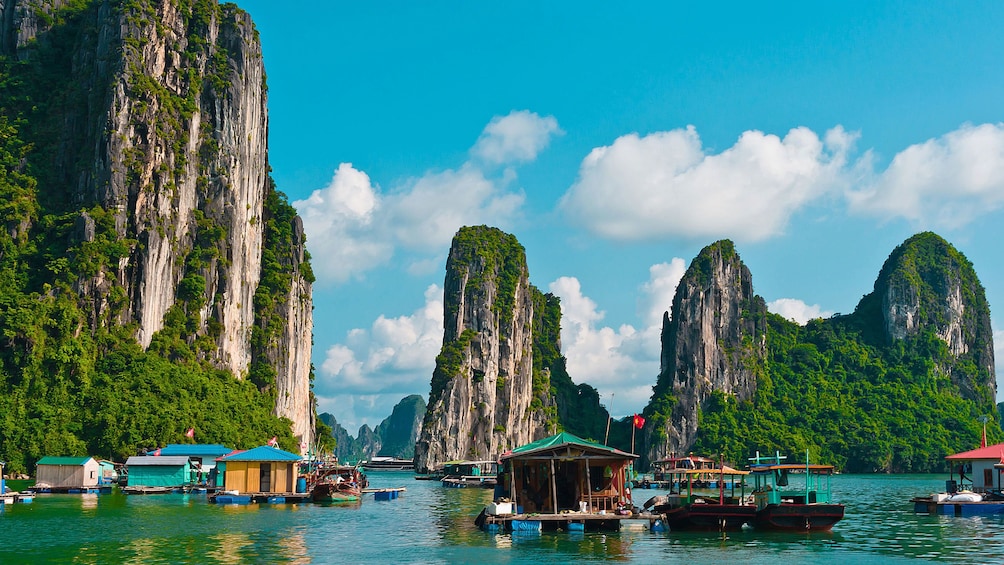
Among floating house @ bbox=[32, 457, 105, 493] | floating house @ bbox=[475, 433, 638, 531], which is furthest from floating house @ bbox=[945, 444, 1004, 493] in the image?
floating house @ bbox=[32, 457, 105, 493]

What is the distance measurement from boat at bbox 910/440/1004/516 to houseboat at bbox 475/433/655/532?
20.6m

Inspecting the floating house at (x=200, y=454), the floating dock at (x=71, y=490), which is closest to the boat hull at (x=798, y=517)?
the floating house at (x=200, y=454)

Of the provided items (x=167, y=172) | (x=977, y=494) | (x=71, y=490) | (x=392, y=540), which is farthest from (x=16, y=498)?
(x=977, y=494)

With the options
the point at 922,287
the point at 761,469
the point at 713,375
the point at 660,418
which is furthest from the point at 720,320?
the point at 761,469

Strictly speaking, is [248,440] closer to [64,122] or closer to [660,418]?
[64,122]

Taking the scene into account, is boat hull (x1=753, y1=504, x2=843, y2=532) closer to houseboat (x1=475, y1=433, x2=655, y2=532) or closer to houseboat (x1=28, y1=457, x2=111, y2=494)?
houseboat (x1=475, y1=433, x2=655, y2=532)

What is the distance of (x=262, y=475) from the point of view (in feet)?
196

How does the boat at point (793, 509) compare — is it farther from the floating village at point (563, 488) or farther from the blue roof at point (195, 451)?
the blue roof at point (195, 451)

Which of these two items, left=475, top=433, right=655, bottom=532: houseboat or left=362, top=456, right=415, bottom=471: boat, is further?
left=362, top=456, right=415, bottom=471: boat

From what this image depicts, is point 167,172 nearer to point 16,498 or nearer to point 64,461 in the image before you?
point 64,461

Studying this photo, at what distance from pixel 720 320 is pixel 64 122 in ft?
370

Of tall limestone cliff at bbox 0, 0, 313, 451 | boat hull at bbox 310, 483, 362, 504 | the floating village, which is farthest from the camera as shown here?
tall limestone cliff at bbox 0, 0, 313, 451

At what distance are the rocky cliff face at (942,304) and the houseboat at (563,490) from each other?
151 metres

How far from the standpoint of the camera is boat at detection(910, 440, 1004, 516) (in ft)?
171
